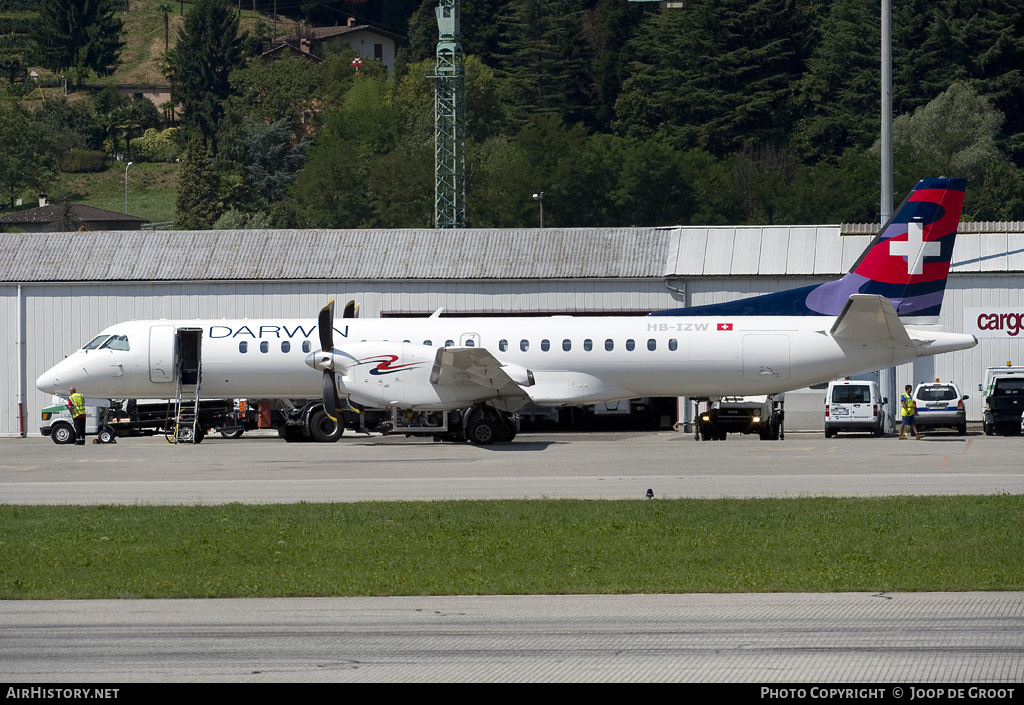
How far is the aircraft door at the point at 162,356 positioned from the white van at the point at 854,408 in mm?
19188

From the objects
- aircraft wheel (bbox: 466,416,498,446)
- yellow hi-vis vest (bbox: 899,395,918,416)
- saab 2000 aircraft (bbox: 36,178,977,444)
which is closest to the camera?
saab 2000 aircraft (bbox: 36,178,977,444)

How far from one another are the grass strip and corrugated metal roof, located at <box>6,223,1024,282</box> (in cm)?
2514

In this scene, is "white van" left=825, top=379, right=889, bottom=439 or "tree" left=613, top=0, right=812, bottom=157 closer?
"white van" left=825, top=379, right=889, bottom=439

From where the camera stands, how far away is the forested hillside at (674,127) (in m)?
93.5

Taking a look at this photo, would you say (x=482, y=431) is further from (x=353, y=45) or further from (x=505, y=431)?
(x=353, y=45)

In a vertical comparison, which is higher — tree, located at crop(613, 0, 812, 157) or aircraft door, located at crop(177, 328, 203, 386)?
tree, located at crop(613, 0, 812, 157)

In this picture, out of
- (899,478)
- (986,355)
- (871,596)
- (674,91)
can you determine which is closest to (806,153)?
(674,91)

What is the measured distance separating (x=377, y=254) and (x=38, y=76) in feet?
461

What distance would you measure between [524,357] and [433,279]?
11500 millimetres

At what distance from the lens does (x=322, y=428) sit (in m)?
36.1

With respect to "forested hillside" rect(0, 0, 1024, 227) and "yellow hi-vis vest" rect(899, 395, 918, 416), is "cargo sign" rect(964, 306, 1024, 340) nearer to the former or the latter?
"yellow hi-vis vest" rect(899, 395, 918, 416)

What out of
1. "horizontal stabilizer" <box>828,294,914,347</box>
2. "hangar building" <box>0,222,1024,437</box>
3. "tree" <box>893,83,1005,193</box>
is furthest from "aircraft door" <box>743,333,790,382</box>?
"tree" <box>893,83,1005,193</box>

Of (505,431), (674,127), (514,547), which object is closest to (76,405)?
(505,431)

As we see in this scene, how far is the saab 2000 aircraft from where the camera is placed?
106 ft
